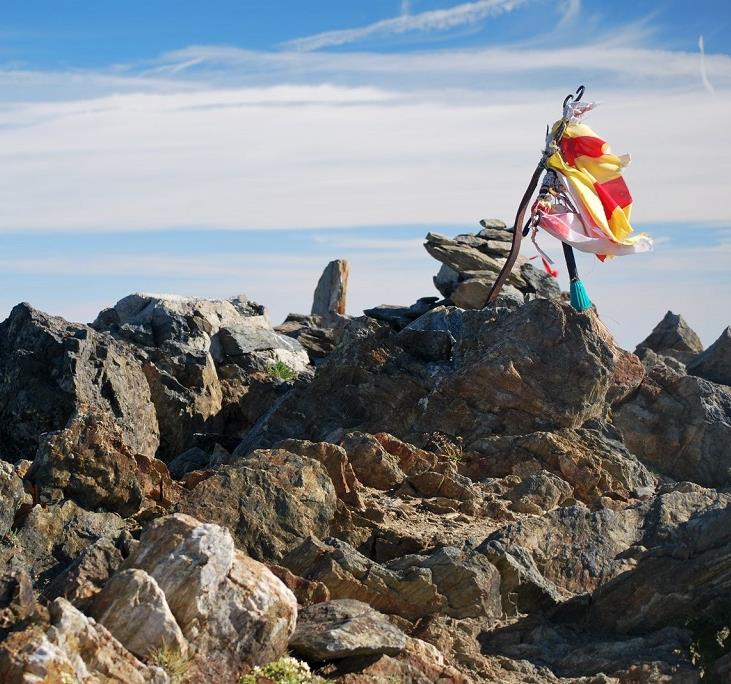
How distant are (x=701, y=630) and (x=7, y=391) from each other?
14.7 metres

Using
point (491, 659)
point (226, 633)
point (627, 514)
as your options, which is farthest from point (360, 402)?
point (226, 633)

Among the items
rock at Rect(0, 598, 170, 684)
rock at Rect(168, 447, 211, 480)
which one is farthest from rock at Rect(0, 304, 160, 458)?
rock at Rect(0, 598, 170, 684)

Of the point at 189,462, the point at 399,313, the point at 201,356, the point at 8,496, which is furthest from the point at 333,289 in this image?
the point at 8,496

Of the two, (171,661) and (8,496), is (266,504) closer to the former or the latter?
(8,496)

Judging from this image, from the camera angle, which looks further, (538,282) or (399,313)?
(538,282)

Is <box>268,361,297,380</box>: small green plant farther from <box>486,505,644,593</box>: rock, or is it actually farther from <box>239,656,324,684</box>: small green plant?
<box>239,656,324,684</box>: small green plant

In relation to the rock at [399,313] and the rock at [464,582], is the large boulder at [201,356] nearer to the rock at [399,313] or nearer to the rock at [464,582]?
the rock at [399,313]

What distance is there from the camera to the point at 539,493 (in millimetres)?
16641

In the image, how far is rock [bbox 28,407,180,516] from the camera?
13250 mm

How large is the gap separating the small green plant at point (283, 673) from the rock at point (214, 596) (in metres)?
0.11

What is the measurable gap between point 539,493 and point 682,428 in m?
6.31

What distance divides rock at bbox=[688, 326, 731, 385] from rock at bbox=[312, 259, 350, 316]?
26182 mm

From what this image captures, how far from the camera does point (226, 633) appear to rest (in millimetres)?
9484

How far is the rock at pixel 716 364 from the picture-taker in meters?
27.0
